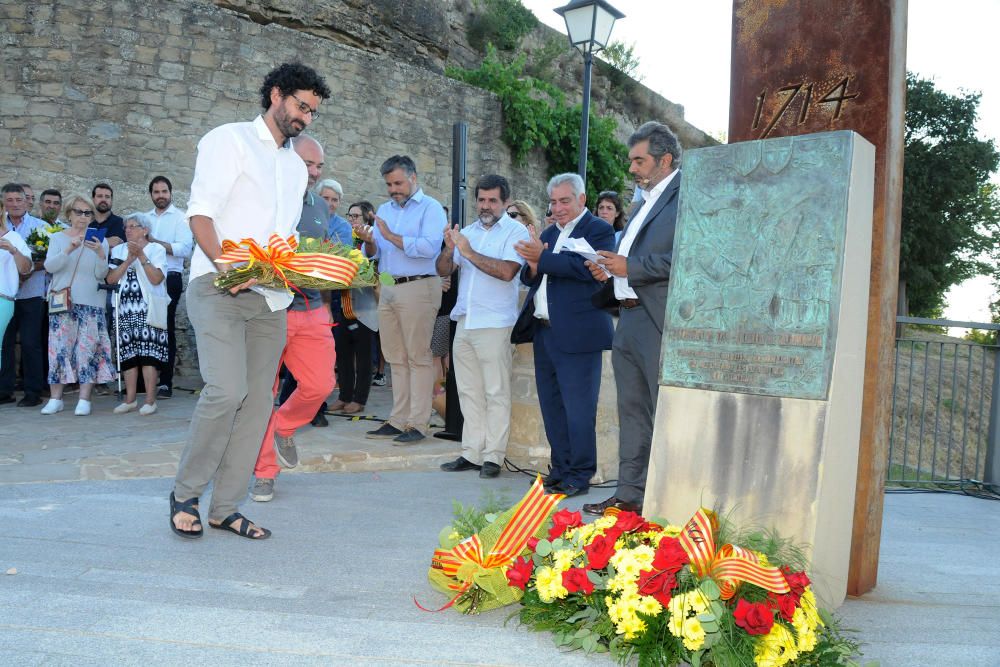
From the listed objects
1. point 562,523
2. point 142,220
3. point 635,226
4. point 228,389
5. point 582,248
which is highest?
point 142,220

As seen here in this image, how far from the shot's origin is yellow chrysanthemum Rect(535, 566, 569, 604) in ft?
9.65

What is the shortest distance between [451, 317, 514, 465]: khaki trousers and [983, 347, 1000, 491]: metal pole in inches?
149

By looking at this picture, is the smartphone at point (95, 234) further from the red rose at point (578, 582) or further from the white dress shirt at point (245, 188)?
the red rose at point (578, 582)

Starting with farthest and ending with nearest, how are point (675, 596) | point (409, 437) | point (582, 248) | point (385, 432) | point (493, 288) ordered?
point (385, 432), point (409, 437), point (493, 288), point (582, 248), point (675, 596)

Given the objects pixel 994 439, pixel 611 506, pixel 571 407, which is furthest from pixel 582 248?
pixel 994 439

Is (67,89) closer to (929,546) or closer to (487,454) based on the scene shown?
(487,454)

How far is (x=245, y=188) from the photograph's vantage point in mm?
4070

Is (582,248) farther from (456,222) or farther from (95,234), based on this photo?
(95,234)

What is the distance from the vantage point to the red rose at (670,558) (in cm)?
282

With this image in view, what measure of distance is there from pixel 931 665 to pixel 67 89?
11.5 meters

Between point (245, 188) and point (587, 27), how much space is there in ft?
22.0

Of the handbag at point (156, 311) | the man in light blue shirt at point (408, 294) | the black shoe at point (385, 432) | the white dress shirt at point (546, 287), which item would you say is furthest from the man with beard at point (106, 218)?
the white dress shirt at point (546, 287)

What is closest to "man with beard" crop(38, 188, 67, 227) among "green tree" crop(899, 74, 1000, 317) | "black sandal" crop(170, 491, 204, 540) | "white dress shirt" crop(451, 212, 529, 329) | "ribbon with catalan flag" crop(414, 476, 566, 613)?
"white dress shirt" crop(451, 212, 529, 329)

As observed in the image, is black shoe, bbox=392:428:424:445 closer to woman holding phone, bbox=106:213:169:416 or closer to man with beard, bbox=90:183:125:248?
woman holding phone, bbox=106:213:169:416
